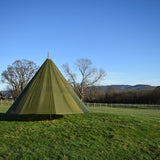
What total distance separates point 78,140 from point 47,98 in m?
2.86

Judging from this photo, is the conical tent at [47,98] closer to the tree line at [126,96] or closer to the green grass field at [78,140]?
the green grass field at [78,140]

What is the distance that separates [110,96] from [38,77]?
1725 inches

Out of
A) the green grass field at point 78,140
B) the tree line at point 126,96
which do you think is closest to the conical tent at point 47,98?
the green grass field at point 78,140

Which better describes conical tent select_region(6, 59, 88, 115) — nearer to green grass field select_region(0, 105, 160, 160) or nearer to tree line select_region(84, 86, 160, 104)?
green grass field select_region(0, 105, 160, 160)

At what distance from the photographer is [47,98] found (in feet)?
27.3

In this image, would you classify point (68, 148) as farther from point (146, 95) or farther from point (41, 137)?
point (146, 95)

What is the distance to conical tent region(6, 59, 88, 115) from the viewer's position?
8.03 metres

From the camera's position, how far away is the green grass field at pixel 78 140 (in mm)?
5070

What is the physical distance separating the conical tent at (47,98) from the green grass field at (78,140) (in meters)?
0.63

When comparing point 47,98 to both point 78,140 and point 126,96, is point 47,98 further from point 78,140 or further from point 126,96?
point 126,96

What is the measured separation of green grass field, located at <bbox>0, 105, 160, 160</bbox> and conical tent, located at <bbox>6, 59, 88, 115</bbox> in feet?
2.05

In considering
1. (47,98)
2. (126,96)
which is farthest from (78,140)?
(126,96)

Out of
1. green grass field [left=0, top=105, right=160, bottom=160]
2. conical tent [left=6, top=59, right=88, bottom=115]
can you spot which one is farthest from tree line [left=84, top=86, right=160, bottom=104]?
green grass field [left=0, top=105, right=160, bottom=160]

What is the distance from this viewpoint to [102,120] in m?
9.11
